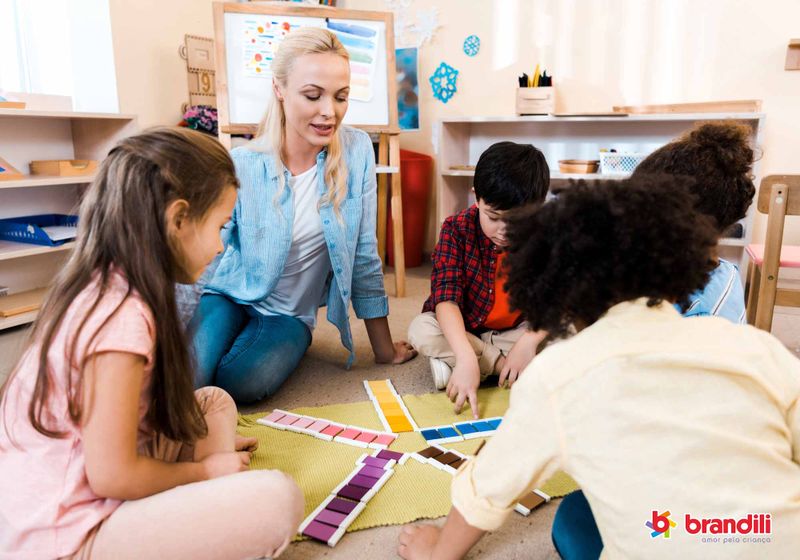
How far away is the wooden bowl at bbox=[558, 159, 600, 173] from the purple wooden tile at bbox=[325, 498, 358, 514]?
2.16 metres

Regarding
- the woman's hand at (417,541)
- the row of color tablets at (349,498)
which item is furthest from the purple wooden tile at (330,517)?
the woman's hand at (417,541)

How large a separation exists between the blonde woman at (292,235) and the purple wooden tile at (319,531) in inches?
22.7

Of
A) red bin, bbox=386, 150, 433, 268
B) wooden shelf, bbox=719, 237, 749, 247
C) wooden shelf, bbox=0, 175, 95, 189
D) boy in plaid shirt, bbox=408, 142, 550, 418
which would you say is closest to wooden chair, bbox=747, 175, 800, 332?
boy in plaid shirt, bbox=408, 142, 550, 418

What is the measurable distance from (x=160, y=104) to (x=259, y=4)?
821mm

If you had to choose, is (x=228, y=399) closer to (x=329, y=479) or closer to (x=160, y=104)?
(x=329, y=479)

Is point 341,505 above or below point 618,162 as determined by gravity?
below

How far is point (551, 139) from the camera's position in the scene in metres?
3.29

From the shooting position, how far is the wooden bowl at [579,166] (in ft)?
9.41

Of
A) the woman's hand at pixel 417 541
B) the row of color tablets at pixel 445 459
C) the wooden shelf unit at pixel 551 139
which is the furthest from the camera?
the wooden shelf unit at pixel 551 139

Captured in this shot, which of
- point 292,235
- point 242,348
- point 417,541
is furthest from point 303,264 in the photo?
point 417,541

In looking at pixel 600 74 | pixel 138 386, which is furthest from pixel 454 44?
pixel 138 386

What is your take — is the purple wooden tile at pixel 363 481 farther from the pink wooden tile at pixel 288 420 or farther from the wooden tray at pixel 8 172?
the wooden tray at pixel 8 172

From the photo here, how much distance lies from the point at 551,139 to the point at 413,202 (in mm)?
805

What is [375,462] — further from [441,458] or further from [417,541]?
[417,541]
